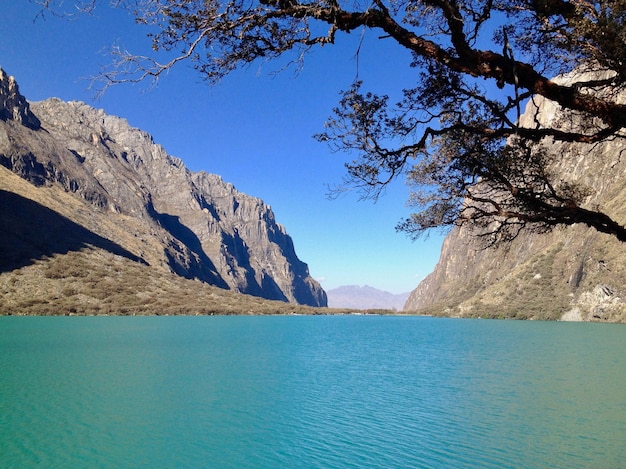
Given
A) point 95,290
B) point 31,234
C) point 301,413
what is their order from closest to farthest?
1. point 301,413
2. point 95,290
3. point 31,234

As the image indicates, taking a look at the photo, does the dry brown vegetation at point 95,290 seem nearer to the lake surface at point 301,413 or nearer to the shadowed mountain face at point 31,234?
the shadowed mountain face at point 31,234

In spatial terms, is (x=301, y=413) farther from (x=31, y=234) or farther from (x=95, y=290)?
(x=31, y=234)

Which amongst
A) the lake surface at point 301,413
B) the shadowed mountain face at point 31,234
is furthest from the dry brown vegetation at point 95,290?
the lake surface at point 301,413

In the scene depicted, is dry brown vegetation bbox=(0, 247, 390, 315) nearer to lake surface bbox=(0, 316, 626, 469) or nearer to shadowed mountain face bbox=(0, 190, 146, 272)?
shadowed mountain face bbox=(0, 190, 146, 272)

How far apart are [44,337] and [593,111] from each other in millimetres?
65466

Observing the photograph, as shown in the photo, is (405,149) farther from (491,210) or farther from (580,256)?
(580,256)

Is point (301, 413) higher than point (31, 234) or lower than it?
lower

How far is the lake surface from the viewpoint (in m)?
16.3

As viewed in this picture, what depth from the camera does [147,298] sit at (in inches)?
6127

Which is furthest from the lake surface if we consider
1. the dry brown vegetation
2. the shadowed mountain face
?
the shadowed mountain face

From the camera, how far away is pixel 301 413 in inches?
894

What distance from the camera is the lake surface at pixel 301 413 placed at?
16.3 metres

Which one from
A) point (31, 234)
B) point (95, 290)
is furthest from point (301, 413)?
point (31, 234)

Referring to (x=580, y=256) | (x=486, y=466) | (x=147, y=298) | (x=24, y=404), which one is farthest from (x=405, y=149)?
(x=580, y=256)
